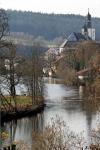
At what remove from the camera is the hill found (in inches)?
5399

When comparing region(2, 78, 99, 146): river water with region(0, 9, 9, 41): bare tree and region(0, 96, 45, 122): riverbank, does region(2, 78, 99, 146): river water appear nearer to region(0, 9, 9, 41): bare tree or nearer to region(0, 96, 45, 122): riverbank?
region(0, 96, 45, 122): riverbank

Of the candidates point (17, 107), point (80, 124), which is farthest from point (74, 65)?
point (80, 124)

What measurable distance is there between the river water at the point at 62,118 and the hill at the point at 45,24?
323 feet

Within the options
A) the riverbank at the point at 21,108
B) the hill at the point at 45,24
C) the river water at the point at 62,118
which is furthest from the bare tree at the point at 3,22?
the hill at the point at 45,24

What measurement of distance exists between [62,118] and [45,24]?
12003 cm

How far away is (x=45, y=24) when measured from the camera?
5704 inches

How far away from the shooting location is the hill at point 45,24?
13712 centimetres

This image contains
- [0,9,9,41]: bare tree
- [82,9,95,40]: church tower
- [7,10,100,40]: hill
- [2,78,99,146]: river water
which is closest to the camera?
[0,9,9,41]: bare tree

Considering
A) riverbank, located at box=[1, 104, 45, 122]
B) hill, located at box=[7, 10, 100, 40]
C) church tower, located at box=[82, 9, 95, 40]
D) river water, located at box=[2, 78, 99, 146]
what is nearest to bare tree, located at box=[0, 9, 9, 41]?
river water, located at box=[2, 78, 99, 146]

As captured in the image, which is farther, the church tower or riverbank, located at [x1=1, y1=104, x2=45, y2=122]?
the church tower

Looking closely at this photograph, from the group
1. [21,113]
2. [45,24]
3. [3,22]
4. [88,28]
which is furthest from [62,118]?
[45,24]

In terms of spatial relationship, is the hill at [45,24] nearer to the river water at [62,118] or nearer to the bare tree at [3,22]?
the river water at [62,118]

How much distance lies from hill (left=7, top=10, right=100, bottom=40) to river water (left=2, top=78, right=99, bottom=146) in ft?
323

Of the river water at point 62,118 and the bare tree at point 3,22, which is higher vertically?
the bare tree at point 3,22
